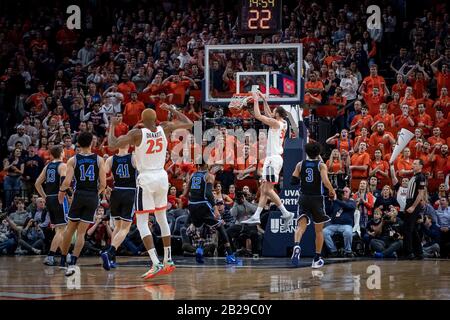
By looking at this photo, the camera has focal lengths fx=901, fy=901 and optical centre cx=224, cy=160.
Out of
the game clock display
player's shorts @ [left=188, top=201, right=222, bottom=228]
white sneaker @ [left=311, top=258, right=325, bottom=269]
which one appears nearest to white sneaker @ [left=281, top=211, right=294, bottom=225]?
player's shorts @ [left=188, top=201, right=222, bottom=228]

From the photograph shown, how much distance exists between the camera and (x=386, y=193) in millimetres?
18500

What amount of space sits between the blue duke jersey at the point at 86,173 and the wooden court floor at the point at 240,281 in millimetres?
1375

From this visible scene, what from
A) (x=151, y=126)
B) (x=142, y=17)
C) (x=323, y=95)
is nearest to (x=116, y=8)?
(x=142, y=17)

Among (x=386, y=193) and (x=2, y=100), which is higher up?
(x=2, y=100)

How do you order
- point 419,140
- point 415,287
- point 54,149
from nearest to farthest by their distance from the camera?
point 415,287 → point 54,149 → point 419,140

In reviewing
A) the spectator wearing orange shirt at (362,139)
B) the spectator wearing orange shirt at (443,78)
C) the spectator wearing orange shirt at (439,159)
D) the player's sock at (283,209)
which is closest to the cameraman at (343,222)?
the player's sock at (283,209)

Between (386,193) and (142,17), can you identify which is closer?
(386,193)

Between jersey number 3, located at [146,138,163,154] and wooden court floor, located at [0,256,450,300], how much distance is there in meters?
1.83

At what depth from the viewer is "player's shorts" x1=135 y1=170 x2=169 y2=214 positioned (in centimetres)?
1287

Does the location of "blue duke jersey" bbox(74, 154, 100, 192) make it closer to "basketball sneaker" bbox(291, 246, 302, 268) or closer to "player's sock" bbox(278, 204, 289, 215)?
"basketball sneaker" bbox(291, 246, 302, 268)

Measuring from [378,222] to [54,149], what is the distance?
6723 millimetres

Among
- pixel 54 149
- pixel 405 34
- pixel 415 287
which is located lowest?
pixel 415 287

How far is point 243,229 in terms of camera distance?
1875 cm
